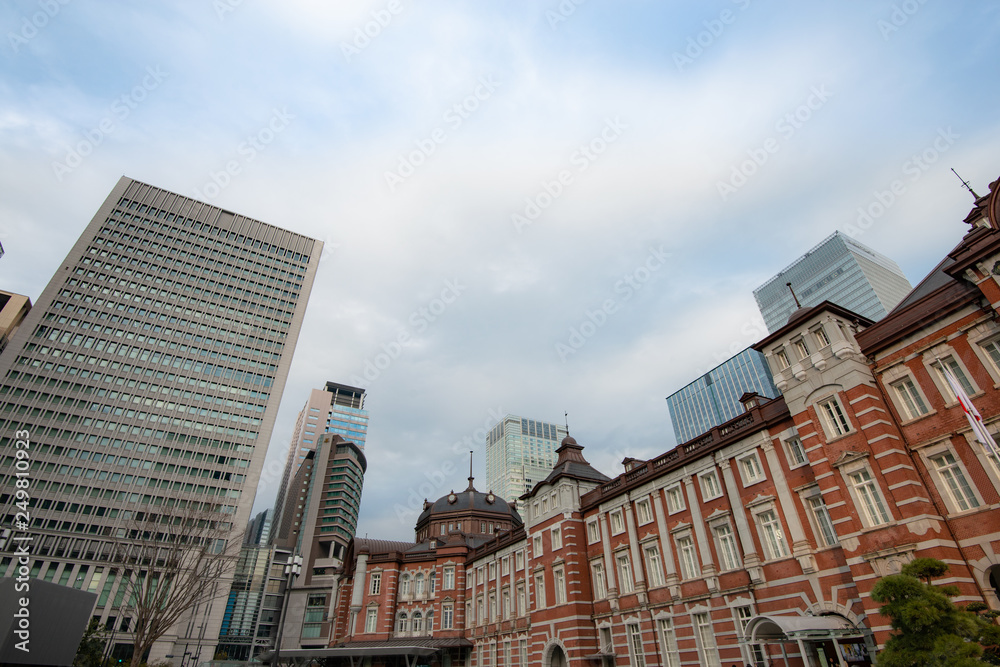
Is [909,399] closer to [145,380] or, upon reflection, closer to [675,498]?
[675,498]

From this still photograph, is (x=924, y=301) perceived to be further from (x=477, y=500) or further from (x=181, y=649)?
(x=181, y=649)

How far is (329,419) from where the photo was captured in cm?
15262

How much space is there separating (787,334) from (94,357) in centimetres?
9133

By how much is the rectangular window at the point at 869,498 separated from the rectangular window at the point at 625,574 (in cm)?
1517

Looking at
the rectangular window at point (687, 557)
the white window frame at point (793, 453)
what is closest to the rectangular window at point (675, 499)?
the rectangular window at point (687, 557)

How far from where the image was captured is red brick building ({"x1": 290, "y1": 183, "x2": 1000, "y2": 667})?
17016mm

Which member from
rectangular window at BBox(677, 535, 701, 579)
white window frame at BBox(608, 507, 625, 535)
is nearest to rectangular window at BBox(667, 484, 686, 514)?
rectangular window at BBox(677, 535, 701, 579)

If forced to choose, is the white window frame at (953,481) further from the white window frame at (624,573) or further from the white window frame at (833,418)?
the white window frame at (624,573)

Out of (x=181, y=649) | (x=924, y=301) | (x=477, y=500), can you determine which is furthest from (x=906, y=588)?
(x=181, y=649)

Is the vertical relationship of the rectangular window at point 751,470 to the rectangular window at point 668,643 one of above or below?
above

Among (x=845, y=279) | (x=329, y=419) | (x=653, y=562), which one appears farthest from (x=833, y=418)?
(x=329, y=419)

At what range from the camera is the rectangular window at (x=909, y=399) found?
61.1ft

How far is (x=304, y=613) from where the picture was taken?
8212 cm

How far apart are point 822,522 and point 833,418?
4484 millimetres
